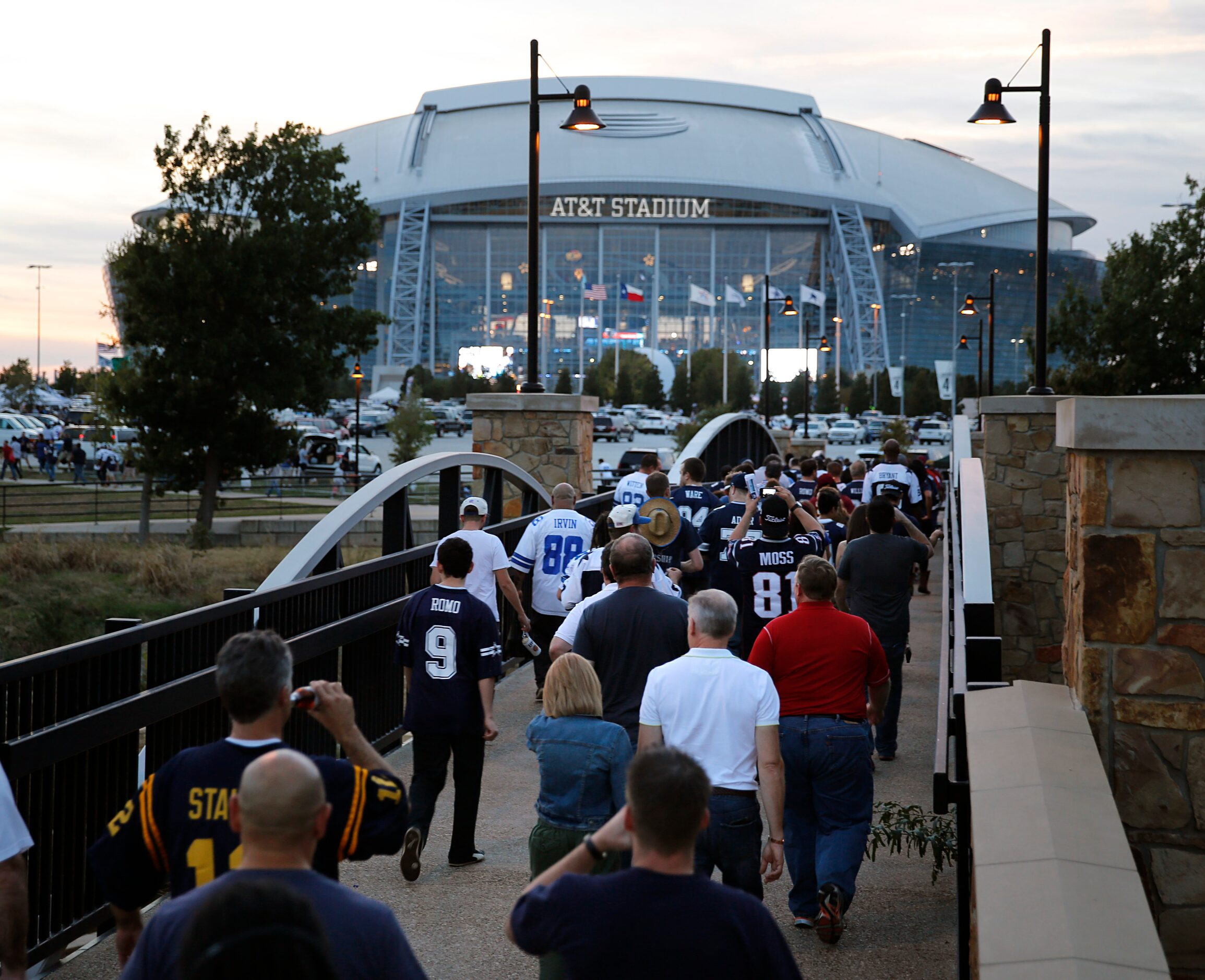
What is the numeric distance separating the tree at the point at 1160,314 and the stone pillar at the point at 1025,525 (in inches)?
797

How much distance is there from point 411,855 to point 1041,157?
558 inches

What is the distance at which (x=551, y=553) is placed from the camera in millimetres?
9234

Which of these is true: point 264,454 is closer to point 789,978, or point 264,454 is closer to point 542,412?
point 542,412

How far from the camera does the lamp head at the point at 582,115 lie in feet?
52.2

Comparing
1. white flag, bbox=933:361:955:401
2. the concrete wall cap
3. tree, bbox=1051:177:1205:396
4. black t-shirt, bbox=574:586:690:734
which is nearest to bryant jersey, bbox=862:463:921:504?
black t-shirt, bbox=574:586:690:734

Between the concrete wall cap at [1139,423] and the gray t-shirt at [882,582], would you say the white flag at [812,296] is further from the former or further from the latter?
the concrete wall cap at [1139,423]

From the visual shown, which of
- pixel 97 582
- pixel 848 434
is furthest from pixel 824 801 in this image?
pixel 848 434

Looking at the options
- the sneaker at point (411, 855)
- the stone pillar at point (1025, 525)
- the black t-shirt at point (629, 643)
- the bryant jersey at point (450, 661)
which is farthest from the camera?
the stone pillar at point (1025, 525)

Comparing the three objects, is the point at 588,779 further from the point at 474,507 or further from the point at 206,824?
the point at 474,507

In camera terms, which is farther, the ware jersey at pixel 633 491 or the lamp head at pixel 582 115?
the lamp head at pixel 582 115

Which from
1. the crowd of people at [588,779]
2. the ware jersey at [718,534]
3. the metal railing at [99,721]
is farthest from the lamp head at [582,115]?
the metal railing at [99,721]

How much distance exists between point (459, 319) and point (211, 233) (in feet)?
349

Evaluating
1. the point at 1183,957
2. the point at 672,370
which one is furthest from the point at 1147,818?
the point at 672,370

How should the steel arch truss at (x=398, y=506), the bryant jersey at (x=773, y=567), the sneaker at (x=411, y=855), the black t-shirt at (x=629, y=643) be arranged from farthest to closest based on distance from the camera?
the steel arch truss at (x=398, y=506)
the bryant jersey at (x=773, y=567)
the sneaker at (x=411, y=855)
the black t-shirt at (x=629, y=643)
